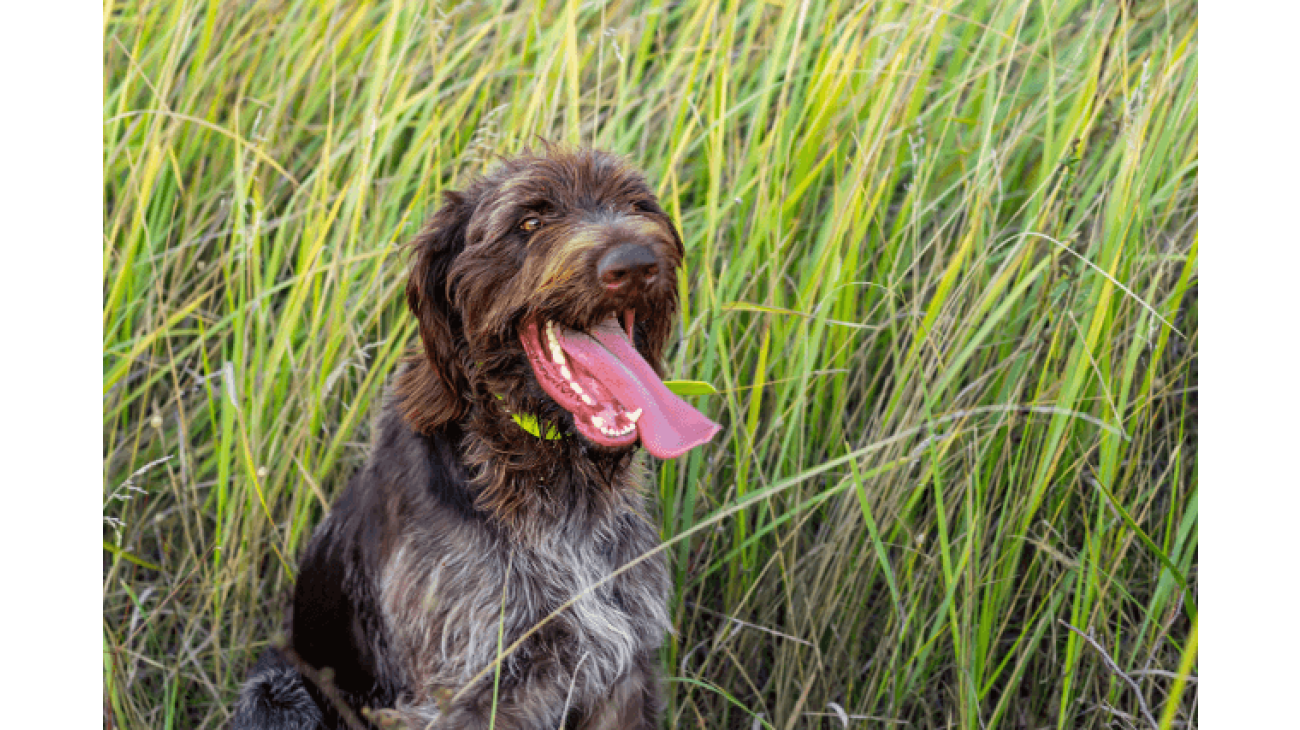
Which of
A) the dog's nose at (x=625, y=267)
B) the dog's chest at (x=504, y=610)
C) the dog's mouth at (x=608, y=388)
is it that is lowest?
the dog's chest at (x=504, y=610)

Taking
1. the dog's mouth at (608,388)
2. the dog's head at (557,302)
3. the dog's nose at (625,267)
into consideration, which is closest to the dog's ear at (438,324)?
the dog's head at (557,302)

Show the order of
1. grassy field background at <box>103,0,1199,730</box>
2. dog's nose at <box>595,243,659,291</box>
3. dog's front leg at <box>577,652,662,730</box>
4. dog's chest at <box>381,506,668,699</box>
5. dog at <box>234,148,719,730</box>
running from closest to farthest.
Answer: dog's nose at <box>595,243,659,291</box>, dog at <box>234,148,719,730</box>, dog's chest at <box>381,506,668,699</box>, dog's front leg at <box>577,652,662,730</box>, grassy field background at <box>103,0,1199,730</box>

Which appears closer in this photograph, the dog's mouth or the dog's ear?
the dog's mouth

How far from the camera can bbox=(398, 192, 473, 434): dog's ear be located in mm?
2230

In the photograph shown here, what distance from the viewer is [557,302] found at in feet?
6.55

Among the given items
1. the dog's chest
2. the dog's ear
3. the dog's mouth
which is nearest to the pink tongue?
the dog's mouth

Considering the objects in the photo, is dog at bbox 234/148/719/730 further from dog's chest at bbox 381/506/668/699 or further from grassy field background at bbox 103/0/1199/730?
grassy field background at bbox 103/0/1199/730

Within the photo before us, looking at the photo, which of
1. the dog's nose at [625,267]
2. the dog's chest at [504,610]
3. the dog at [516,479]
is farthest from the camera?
the dog's chest at [504,610]

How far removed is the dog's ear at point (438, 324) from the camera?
2.23 m

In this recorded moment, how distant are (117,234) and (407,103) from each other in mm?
866

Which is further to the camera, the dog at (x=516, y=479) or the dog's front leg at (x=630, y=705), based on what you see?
the dog's front leg at (x=630, y=705)

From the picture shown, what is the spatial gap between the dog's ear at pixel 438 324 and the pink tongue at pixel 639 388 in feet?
0.96

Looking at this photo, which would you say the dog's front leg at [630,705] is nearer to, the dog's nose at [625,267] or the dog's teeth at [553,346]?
the dog's teeth at [553,346]
